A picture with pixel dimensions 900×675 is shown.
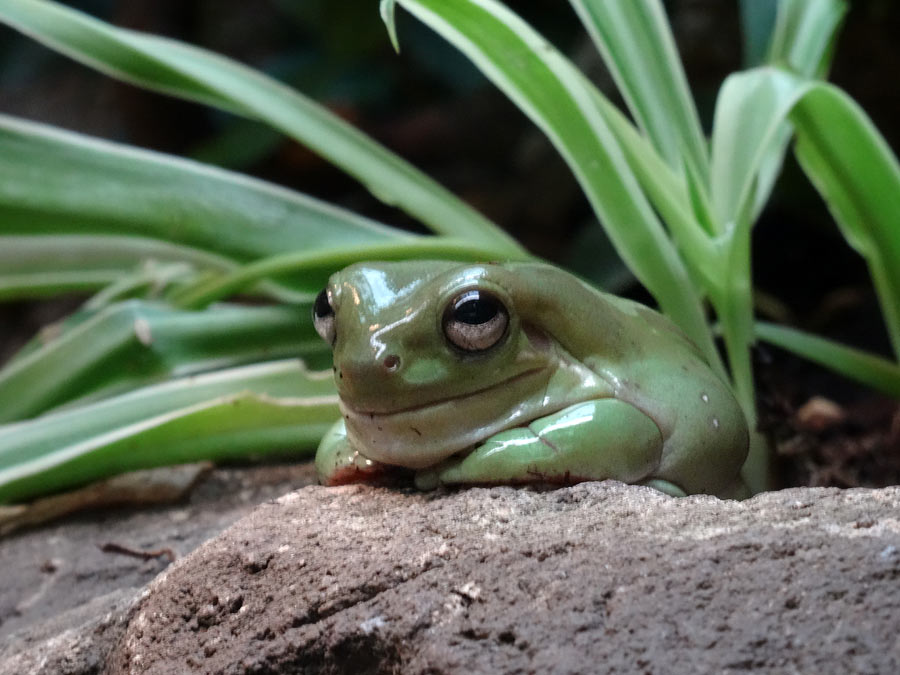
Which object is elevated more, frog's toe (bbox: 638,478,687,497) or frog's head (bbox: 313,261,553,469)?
frog's head (bbox: 313,261,553,469)

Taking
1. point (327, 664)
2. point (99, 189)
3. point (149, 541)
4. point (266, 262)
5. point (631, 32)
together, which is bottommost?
point (149, 541)

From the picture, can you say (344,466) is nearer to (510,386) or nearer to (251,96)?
(510,386)

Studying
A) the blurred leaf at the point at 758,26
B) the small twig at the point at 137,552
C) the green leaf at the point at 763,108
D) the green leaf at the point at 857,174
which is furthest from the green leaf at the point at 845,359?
the small twig at the point at 137,552

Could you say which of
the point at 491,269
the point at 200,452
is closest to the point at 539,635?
the point at 491,269

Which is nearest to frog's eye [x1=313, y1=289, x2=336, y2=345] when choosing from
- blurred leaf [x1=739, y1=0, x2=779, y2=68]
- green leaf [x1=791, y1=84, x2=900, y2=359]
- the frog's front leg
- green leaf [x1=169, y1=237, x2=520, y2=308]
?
the frog's front leg

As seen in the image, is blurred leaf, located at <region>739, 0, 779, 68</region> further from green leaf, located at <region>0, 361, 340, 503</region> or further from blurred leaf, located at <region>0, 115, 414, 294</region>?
green leaf, located at <region>0, 361, 340, 503</region>

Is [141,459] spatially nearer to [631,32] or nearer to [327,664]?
[327,664]

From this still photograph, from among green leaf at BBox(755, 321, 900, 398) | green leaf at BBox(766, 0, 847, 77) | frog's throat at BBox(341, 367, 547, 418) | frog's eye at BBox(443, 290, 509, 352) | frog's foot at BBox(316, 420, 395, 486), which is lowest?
green leaf at BBox(755, 321, 900, 398)
